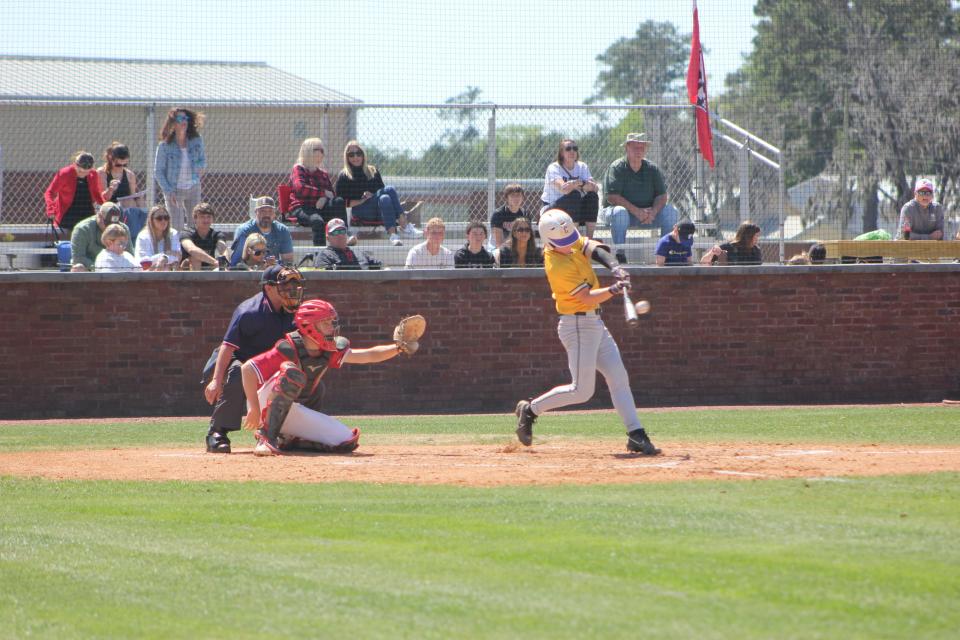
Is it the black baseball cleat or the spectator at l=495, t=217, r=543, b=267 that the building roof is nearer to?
the spectator at l=495, t=217, r=543, b=267

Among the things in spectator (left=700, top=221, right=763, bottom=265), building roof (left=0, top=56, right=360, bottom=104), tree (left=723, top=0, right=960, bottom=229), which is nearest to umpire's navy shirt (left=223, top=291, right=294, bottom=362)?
spectator (left=700, top=221, right=763, bottom=265)

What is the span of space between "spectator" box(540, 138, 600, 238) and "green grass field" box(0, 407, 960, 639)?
8.50m

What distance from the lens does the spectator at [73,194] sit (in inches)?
629

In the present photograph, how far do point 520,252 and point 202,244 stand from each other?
4.01 m

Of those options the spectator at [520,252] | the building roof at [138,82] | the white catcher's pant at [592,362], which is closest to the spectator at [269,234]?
the spectator at [520,252]

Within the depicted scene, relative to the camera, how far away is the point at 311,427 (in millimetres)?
10422

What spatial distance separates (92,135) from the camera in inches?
677

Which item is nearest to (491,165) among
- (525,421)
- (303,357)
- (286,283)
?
(286,283)

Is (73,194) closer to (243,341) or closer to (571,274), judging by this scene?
(243,341)

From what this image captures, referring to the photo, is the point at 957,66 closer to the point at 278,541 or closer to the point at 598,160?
the point at 598,160

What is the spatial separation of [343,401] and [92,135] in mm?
5283

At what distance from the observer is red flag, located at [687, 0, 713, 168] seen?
697 inches

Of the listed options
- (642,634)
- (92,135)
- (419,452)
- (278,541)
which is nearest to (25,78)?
(92,135)

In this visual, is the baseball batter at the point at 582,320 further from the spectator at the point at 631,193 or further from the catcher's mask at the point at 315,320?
the spectator at the point at 631,193
